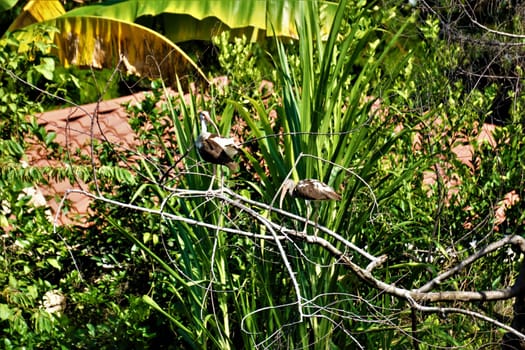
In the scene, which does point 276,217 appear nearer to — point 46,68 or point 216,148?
point 216,148

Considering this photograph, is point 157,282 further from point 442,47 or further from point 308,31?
point 442,47

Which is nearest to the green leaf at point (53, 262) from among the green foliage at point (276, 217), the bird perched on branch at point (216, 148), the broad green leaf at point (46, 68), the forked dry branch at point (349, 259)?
the green foliage at point (276, 217)

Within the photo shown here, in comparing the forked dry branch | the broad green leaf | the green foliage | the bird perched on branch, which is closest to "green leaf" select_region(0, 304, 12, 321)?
the green foliage

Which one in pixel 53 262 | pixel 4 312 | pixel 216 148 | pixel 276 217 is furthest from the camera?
pixel 53 262

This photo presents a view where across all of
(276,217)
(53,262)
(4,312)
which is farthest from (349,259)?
(53,262)

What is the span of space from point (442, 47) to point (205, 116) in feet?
8.87

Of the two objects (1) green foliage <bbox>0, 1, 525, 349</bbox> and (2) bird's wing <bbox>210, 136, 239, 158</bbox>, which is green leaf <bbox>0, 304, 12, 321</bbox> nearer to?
(1) green foliage <bbox>0, 1, 525, 349</bbox>

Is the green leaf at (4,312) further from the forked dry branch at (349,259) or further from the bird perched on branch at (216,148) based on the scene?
the bird perched on branch at (216,148)

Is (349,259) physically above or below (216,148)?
below

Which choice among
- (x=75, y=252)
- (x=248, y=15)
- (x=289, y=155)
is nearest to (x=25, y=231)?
(x=75, y=252)

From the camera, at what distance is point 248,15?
28.9 feet

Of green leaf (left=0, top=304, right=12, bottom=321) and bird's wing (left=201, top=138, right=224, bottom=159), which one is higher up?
bird's wing (left=201, top=138, right=224, bottom=159)

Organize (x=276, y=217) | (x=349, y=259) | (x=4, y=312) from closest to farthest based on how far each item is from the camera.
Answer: (x=349, y=259) < (x=276, y=217) < (x=4, y=312)

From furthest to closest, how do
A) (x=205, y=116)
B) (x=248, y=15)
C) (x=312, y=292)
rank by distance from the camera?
(x=248, y=15) → (x=312, y=292) → (x=205, y=116)
